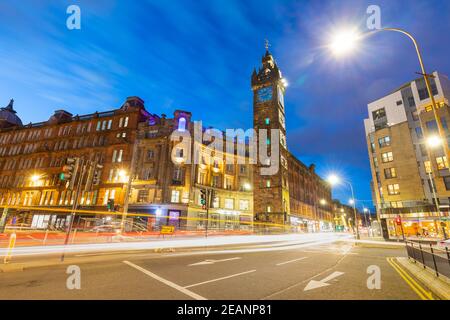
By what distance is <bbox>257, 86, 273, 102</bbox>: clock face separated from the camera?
5841 centimetres

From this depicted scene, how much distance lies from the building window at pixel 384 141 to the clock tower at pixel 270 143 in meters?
20.6

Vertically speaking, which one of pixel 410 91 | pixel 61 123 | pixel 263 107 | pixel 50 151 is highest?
pixel 263 107

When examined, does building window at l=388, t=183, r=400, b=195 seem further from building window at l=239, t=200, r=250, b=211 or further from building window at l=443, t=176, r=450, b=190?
building window at l=239, t=200, r=250, b=211

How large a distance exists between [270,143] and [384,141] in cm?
2362

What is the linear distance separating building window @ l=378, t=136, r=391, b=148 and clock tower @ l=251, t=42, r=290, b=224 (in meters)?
20.6

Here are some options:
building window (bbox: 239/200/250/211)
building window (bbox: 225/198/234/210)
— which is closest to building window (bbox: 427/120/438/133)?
building window (bbox: 239/200/250/211)

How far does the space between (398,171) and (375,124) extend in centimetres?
1262

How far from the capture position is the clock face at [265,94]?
5841 centimetres

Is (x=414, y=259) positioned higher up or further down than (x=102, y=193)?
→ further down

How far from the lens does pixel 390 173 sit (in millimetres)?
42750

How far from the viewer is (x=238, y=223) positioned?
146 ft
